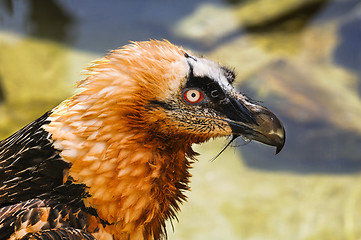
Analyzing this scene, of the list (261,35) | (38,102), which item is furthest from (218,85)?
(261,35)

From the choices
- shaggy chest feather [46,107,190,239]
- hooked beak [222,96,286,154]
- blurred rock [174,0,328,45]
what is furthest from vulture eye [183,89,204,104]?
blurred rock [174,0,328,45]

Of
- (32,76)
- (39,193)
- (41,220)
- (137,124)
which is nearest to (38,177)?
(39,193)

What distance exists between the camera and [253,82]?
7262mm

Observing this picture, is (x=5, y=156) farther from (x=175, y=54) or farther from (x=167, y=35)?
(x=167, y=35)

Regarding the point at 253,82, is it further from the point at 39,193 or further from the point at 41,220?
the point at 41,220

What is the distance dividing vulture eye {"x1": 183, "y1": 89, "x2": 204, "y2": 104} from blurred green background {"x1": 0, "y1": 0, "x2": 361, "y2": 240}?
168 centimetres

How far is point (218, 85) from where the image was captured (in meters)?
2.56

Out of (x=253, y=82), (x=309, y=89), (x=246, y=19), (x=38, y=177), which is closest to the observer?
(x=38, y=177)

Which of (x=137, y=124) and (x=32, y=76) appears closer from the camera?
(x=137, y=124)

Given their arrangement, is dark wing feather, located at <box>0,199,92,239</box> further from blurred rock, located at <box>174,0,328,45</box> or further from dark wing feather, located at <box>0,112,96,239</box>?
blurred rock, located at <box>174,0,328,45</box>

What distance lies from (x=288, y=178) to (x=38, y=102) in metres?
3.68

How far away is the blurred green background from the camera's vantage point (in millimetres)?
5627

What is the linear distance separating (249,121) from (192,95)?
1.13 feet

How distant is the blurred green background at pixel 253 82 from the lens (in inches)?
Result: 222
